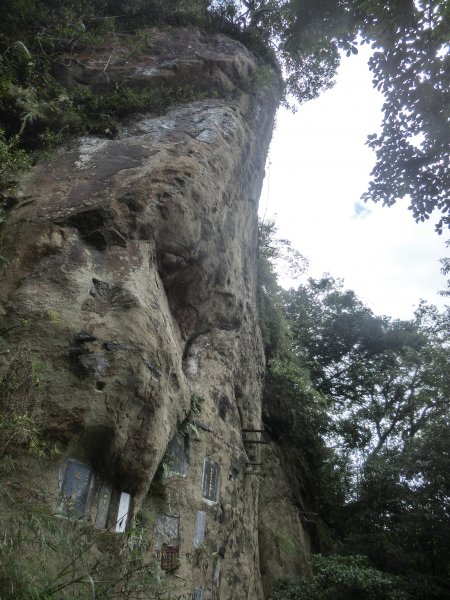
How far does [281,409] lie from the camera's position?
1240 cm

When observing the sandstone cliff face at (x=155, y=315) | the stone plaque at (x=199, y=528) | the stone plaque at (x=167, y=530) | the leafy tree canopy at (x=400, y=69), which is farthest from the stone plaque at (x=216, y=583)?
the leafy tree canopy at (x=400, y=69)

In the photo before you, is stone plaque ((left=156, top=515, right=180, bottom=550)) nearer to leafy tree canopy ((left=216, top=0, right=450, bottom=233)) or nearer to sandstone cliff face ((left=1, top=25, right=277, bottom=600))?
sandstone cliff face ((left=1, top=25, right=277, bottom=600))

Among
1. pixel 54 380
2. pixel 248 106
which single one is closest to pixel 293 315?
pixel 248 106

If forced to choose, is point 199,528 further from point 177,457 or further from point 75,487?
point 75,487

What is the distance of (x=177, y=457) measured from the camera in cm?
639

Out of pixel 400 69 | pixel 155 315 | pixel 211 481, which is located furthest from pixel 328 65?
pixel 211 481

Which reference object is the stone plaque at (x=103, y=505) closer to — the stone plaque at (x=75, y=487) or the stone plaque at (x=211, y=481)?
the stone plaque at (x=75, y=487)

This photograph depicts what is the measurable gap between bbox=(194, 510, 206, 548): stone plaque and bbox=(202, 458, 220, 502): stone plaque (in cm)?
28

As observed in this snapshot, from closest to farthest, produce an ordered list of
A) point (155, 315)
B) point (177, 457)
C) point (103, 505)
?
point (103, 505)
point (155, 315)
point (177, 457)

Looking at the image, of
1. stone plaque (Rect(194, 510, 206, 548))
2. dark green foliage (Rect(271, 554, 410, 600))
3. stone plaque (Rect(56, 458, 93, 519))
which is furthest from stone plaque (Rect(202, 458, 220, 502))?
dark green foliage (Rect(271, 554, 410, 600))

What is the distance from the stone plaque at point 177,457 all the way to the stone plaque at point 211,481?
0.52 m

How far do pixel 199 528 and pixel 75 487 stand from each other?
2.69m

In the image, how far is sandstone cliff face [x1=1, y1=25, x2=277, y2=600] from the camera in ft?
15.6

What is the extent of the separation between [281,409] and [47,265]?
336 inches
